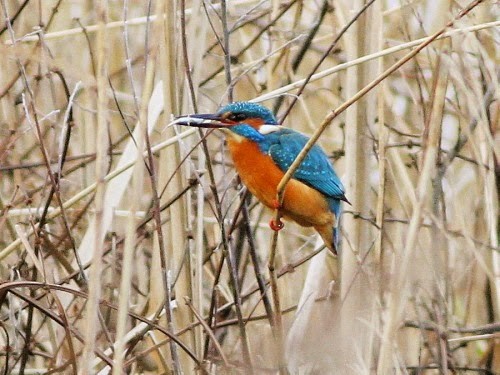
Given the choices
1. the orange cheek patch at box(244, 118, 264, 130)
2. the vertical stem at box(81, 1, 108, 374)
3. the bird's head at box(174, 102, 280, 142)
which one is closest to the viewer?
the vertical stem at box(81, 1, 108, 374)

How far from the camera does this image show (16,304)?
2.76m

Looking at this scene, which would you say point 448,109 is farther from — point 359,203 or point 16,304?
point 16,304

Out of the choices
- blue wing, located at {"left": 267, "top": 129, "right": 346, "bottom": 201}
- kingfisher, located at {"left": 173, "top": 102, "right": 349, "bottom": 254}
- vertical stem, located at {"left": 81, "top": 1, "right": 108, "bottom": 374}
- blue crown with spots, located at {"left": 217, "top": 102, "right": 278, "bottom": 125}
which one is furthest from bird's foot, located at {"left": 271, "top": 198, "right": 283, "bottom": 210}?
vertical stem, located at {"left": 81, "top": 1, "right": 108, "bottom": 374}

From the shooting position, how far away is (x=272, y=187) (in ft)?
8.09

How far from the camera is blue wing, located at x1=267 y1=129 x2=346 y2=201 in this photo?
8.37ft

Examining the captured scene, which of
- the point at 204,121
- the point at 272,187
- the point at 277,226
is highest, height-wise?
the point at 204,121

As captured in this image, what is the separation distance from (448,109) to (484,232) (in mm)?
614

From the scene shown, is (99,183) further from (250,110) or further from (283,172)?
(283,172)

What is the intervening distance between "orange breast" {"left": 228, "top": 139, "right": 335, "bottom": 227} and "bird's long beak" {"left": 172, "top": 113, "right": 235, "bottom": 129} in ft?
0.60

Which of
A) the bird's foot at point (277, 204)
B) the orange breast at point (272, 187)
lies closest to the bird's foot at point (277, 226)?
the bird's foot at point (277, 204)

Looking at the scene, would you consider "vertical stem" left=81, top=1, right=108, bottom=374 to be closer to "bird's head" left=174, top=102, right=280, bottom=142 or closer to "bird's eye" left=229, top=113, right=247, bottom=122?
"bird's head" left=174, top=102, right=280, bottom=142

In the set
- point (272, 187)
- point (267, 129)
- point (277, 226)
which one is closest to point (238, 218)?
point (272, 187)

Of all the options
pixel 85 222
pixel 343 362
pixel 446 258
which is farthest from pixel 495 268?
pixel 85 222

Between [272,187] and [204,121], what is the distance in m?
0.36
